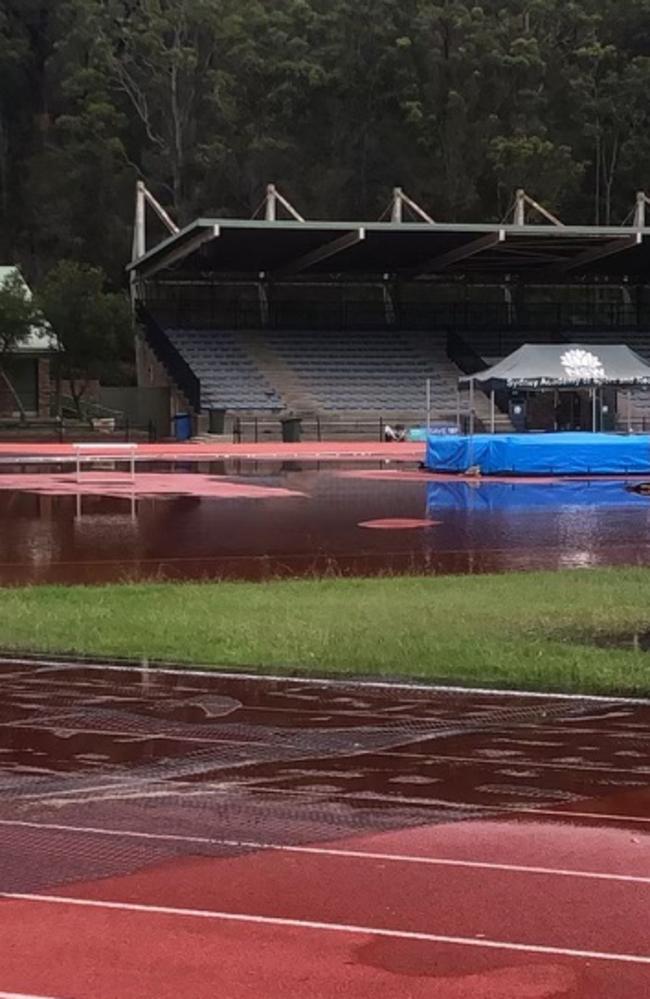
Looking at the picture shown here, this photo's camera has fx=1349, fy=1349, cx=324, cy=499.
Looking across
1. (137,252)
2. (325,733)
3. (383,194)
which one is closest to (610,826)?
(325,733)

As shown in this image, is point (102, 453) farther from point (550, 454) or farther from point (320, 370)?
point (320, 370)

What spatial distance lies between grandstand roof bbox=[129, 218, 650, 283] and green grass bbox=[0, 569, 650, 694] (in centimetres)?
3775

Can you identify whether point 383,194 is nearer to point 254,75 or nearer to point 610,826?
point 254,75

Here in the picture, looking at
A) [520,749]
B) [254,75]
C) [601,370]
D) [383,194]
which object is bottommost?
[520,749]

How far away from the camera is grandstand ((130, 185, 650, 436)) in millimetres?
54688

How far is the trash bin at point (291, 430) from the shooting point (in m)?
52.4

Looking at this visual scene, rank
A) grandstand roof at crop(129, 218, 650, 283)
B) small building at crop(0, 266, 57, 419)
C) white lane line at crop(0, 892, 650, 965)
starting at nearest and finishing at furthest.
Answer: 1. white lane line at crop(0, 892, 650, 965)
2. grandstand roof at crop(129, 218, 650, 283)
3. small building at crop(0, 266, 57, 419)

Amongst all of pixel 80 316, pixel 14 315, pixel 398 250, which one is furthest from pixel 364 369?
pixel 14 315

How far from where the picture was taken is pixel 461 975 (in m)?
4.43

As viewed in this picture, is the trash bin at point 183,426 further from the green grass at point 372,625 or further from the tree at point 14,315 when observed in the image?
the green grass at point 372,625

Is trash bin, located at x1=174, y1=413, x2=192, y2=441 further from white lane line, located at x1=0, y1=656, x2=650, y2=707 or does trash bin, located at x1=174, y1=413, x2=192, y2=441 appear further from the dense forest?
white lane line, located at x1=0, y1=656, x2=650, y2=707

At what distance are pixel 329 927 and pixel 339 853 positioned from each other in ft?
3.00

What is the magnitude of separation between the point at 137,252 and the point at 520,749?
5700 cm

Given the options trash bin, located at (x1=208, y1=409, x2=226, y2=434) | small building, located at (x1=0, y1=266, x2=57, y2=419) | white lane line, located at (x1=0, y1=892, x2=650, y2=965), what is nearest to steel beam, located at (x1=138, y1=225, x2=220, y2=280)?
small building, located at (x1=0, y1=266, x2=57, y2=419)
